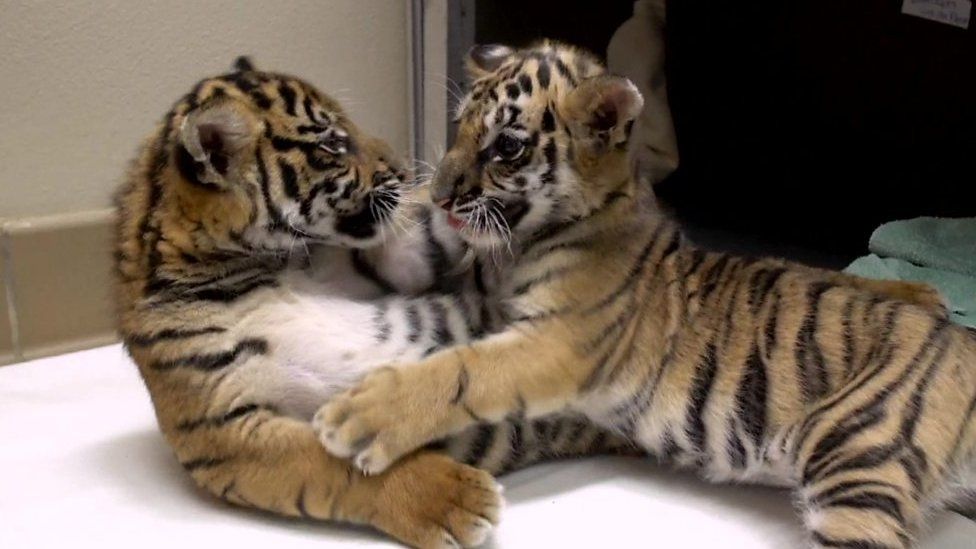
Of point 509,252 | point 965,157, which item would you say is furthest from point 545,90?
point 965,157

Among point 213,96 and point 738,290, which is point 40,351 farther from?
point 738,290

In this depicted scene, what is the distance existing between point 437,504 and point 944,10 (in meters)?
1.52

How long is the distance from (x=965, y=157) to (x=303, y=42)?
1396 millimetres

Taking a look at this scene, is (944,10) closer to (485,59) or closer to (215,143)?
(485,59)

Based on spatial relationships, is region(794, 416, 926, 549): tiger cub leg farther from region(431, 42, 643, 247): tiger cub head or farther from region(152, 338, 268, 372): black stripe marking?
region(152, 338, 268, 372): black stripe marking

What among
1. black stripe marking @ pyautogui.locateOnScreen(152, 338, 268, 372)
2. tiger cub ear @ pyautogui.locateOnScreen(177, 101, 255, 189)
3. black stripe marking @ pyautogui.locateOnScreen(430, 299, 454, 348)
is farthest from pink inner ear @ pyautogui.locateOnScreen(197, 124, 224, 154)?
black stripe marking @ pyautogui.locateOnScreen(430, 299, 454, 348)

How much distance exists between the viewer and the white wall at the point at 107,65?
1.67 meters

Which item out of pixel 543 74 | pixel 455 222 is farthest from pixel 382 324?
pixel 543 74

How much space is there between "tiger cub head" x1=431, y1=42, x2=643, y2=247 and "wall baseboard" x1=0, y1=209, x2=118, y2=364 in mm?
814

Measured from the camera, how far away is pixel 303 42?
1.94 m

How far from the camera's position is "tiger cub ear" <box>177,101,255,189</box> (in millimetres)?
1077

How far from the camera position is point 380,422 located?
1.08 meters

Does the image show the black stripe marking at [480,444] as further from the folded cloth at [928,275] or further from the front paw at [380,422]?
the folded cloth at [928,275]

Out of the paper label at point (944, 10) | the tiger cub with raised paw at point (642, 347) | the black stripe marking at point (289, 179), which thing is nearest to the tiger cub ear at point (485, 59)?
the tiger cub with raised paw at point (642, 347)
